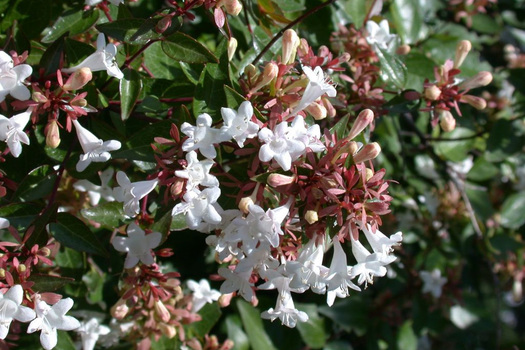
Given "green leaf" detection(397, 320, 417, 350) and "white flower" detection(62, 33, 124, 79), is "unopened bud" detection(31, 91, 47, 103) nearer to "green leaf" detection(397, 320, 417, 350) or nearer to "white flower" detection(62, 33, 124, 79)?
"white flower" detection(62, 33, 124, 79)

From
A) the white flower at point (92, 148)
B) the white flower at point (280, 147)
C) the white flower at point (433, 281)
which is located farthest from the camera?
the white flower at point (433, 281)

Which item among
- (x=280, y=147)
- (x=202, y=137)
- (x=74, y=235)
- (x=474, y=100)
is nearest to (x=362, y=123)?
(x=280, y=147)

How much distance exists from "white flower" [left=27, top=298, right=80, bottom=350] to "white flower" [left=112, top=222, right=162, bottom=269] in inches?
6.0

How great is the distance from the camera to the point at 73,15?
139 centimetres

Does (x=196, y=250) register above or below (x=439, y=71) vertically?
below

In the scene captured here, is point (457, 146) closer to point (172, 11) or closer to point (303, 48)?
point (303, 48)

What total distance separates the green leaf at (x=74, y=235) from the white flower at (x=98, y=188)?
0.18m

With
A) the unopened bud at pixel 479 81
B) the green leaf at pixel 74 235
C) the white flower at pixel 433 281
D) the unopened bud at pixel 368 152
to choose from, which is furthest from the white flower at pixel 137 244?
the white flower at pixel 433 281

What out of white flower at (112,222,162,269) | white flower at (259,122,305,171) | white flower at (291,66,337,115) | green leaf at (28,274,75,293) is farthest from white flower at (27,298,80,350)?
white flower at (291,66,337,115)

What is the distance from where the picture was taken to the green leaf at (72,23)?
4.48ft

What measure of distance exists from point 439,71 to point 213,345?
1.02 meters

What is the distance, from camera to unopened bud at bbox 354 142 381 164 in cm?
109

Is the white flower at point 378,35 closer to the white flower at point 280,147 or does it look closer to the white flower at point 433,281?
the white flower at point 280,147

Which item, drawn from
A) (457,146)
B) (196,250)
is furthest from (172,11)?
(457,146)
